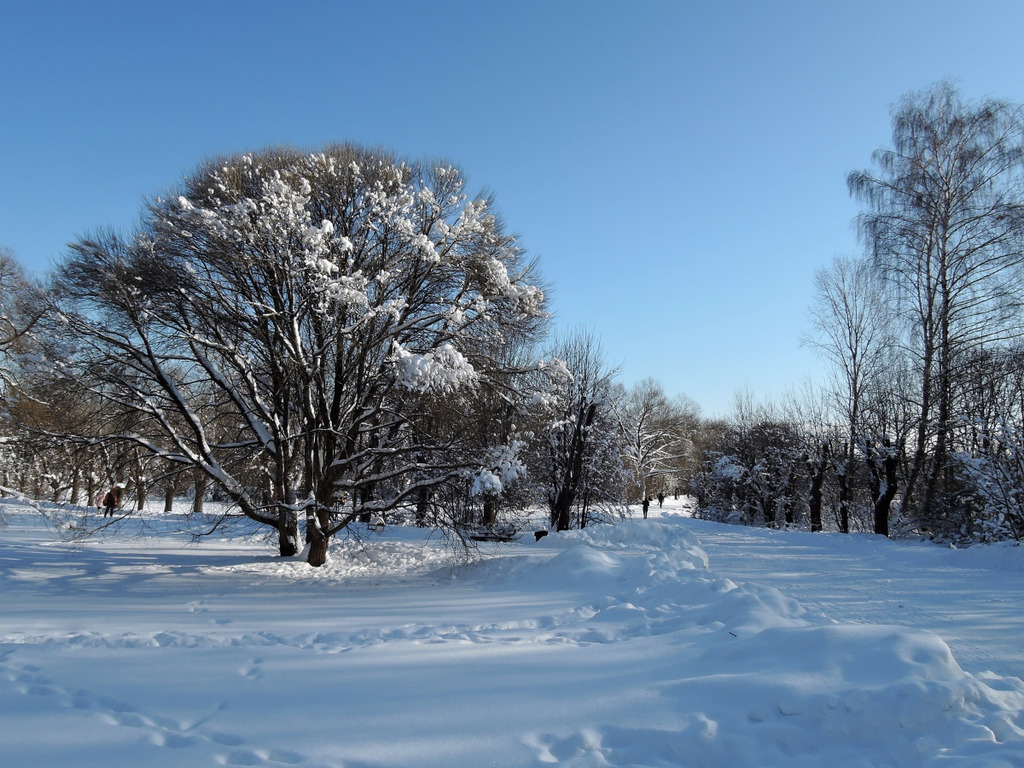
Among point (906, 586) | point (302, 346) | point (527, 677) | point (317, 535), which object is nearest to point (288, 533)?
point (317, 535)

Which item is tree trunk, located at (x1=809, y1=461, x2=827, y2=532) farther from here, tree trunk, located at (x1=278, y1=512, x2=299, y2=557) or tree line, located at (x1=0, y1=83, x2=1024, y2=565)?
tree trunk, located at (x1=278, y1=512, x2=299, y2=557)

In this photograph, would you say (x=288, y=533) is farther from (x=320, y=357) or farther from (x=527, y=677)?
(x=527, y=677)

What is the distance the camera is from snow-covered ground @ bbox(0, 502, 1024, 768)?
337cm

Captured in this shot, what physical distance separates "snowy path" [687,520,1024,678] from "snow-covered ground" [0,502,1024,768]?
2.8 inches

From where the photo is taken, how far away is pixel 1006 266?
17.2m

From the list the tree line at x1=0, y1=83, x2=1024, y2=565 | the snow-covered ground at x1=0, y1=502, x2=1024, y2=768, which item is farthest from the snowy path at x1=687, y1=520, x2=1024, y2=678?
the tree line at x1=0, y1=83, x2=1024, y2=565

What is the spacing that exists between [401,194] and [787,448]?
25.7 meters

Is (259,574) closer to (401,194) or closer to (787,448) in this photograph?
(401,194)

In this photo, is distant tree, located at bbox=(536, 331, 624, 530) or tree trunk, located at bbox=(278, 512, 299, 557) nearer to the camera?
tree trunk, located at bbox=(278, 512, 299, 557)

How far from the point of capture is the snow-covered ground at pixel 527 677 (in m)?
3.37

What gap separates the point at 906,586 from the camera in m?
9.55

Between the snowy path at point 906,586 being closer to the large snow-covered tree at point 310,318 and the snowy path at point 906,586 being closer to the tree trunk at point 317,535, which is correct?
the large snow-covered tree at point 310,318

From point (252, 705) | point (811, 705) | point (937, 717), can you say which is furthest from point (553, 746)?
point (937, 717)

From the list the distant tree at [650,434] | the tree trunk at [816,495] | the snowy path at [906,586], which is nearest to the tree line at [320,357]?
the snowy path at [906,586]
